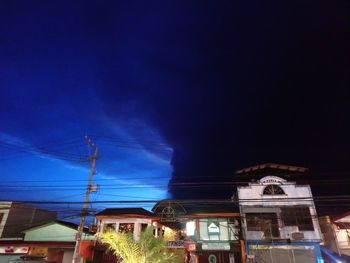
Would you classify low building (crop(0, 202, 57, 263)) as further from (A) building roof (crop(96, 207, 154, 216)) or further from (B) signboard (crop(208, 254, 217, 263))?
(B) signboard (crop(208, 254, 217, 263))

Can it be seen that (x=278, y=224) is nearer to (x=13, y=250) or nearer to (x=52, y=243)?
(x=52, y=243)

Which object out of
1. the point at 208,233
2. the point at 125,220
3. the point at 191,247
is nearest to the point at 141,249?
the point at 191,247

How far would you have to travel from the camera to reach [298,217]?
3031 cm

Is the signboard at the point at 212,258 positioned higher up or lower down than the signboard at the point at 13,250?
lower down

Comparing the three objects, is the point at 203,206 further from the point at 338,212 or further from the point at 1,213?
the point at 1,213

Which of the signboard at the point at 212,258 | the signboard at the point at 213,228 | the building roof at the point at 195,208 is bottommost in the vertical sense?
the signboard at the point at 212,258

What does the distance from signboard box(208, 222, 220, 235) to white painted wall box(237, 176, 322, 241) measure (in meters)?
3.17

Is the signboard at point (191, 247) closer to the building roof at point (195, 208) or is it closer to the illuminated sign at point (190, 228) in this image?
the illuminated sign at point (190, 228)

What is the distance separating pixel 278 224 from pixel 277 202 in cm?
256

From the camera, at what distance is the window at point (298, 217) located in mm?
29672

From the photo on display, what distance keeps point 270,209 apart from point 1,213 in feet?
113

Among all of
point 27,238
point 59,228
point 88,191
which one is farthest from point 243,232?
point 27,238

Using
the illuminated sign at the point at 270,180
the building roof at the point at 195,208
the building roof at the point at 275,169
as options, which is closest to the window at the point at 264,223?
the building roof at the point at 195,208

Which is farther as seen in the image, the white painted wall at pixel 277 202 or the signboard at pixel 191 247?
the signboard at pixel 191 247
